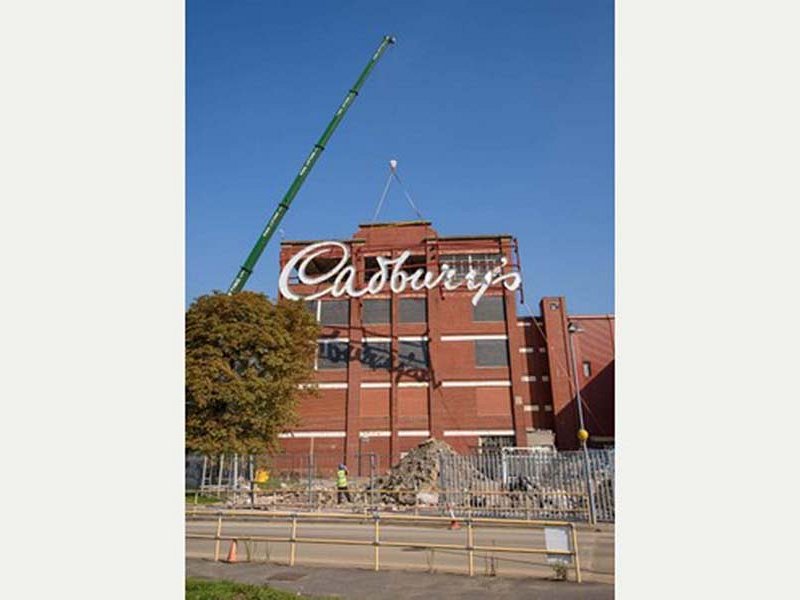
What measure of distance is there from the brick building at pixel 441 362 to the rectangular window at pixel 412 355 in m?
0.06

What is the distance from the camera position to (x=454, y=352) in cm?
3506

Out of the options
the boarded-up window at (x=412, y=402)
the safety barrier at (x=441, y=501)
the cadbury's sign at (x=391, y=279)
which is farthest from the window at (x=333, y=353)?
the safety barrier at (x=441, y=501)

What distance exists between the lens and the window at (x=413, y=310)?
119 ft

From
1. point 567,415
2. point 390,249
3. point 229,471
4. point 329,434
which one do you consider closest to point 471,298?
point 390,249

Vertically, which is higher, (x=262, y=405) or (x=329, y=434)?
(x=262, y=405)

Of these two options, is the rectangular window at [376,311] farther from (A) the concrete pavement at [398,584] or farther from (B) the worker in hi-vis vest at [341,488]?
(A) the concrete pavement at [398,584]

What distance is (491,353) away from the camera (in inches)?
1369

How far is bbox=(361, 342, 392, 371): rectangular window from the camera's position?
35.2m

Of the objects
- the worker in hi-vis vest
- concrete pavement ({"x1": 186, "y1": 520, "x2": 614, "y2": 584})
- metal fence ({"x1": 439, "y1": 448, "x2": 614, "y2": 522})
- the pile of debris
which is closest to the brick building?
the pile of debris

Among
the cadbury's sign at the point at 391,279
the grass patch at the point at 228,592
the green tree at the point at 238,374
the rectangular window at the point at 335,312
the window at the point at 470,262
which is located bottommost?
the grass patch at the point at 228,592

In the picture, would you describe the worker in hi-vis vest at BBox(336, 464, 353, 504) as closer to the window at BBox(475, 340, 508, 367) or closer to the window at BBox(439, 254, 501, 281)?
the window at BBox(475, 340, 508, 367)
